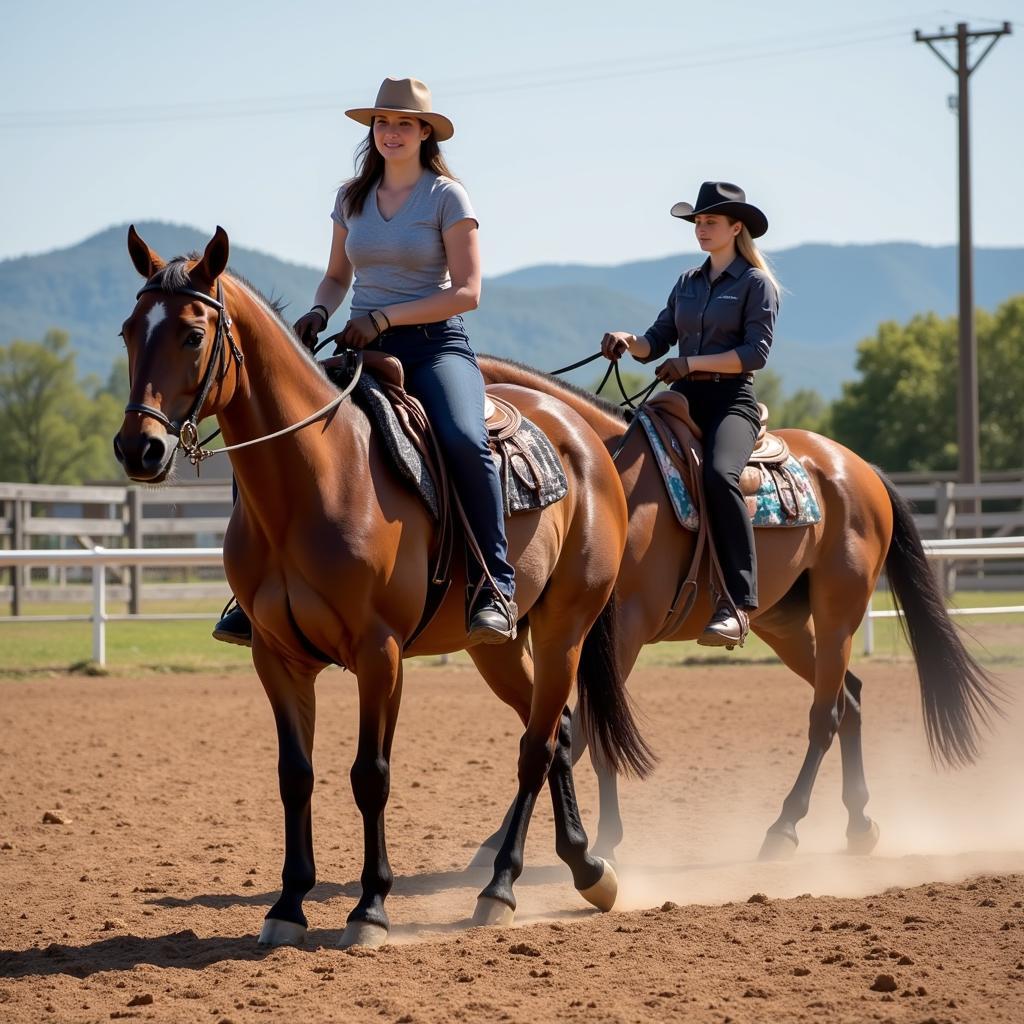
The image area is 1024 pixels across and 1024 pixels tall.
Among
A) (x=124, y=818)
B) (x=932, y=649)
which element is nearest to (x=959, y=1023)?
(x=932, y=649)

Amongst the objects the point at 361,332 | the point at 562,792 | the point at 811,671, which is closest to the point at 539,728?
the point at 562,792

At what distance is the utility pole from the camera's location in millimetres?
28766

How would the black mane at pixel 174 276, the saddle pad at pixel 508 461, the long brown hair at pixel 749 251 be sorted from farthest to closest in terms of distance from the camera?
the long brown hair at pixel 749 251, the saddle pad at pixel 508 461, the black mane at pixel 174 276

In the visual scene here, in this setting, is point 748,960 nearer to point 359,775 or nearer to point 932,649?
point 359,775

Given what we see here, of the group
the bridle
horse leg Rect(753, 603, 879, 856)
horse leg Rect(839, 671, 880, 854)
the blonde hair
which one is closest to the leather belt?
the blonde hair

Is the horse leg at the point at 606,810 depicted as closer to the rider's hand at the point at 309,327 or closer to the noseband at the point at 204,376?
the rider's hand at the point at 309,327

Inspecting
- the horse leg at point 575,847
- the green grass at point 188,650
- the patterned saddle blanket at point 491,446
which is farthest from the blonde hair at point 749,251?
the green grass at point 188,650

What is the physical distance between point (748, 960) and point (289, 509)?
2.18 m

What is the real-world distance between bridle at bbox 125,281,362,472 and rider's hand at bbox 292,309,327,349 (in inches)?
21.9

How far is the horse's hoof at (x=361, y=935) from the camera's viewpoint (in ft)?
16.2

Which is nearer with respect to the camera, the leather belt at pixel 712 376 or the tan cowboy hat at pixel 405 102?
the tan cowboy hat at pixel 405 102

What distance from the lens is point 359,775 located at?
5000 millimetres

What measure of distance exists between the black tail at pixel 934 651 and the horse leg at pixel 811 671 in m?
0.42

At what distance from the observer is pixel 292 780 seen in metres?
5.14
